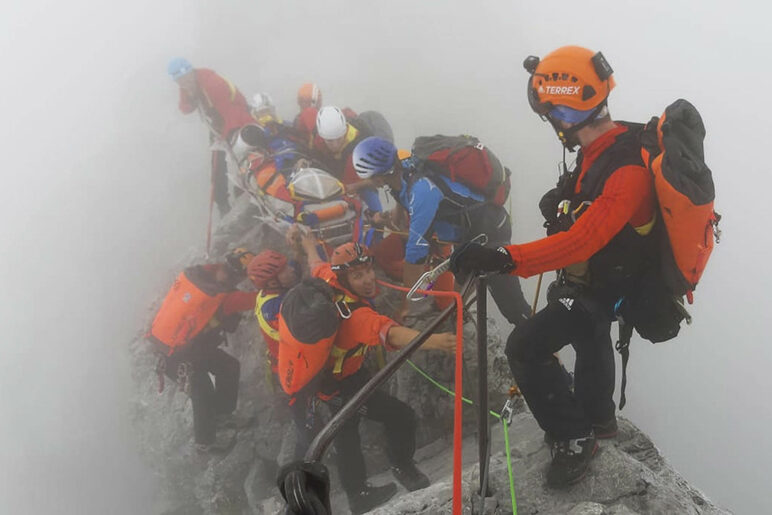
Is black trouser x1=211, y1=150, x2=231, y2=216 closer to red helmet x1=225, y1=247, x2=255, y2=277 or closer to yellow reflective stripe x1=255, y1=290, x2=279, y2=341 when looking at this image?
red helmet x1=225, y1=247, x2=255, y2=277

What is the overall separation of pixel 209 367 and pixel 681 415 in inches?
299

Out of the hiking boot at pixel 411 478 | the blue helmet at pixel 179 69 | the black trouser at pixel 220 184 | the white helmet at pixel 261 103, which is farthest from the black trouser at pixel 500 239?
the black trouser at pixel 220 184

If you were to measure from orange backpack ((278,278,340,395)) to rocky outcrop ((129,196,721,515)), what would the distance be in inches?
34.0

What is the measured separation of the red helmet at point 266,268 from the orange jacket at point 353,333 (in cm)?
36

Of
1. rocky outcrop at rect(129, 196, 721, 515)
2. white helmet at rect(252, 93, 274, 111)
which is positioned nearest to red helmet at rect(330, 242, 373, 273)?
rocky outcrop at rect(129, 196, 721, 515)

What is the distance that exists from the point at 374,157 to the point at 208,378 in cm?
293

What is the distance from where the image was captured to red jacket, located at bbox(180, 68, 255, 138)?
21.0 feet

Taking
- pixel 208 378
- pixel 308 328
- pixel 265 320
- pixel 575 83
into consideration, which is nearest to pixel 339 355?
pixel 308 328

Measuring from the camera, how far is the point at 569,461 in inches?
83.7

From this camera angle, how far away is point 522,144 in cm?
1101

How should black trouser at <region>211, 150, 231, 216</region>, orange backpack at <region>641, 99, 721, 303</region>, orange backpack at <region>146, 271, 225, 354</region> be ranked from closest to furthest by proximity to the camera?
orange backpack at <region>641, 99, 721, 303</region>
orange backpack at <region>146, 271, 225, 354</region>
black trouser at <region>211, 150, 231, 216</region>

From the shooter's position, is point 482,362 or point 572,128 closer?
point 482,362

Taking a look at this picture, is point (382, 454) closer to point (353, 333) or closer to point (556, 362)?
point (353, 333)

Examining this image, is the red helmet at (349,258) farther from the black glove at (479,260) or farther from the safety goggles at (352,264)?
the black glove at (479,260)
